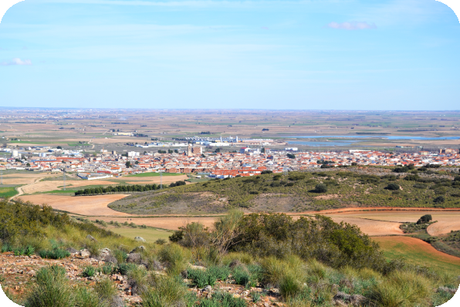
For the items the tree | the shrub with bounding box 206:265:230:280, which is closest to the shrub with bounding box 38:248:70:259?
the shrub with bounding box 206:265:230:280

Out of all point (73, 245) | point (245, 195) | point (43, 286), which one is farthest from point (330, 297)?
point (245, 195)

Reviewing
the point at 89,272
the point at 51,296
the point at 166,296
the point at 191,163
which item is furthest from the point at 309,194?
the point at 191,163

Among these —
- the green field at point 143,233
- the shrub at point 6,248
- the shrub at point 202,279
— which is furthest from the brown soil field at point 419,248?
the shrub at point 6,248

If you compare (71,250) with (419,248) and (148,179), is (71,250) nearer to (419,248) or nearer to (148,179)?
(419,248)

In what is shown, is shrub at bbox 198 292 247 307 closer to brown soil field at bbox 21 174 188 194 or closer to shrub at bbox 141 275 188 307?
shrub at bbox 141 275 188 307

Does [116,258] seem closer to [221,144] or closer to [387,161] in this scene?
[387,161]

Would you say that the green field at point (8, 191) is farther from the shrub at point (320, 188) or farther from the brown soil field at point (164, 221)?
the shrub at point (320, 188)
